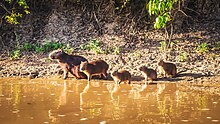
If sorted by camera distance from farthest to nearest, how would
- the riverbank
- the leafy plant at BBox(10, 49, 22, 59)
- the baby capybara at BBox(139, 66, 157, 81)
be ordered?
the leafy plant at BBox(10, 49, 22, 59), the riverbank, the baby capybara at BBox(139, 66, 157, 81)

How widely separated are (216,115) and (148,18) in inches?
346

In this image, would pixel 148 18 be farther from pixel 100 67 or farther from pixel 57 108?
pixel 57 108

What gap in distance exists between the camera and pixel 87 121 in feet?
19.4

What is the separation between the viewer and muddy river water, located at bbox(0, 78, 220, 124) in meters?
6.10

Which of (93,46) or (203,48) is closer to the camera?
(203,48)

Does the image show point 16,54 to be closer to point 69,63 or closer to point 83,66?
point 69,63

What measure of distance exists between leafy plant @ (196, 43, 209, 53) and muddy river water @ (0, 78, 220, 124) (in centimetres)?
295

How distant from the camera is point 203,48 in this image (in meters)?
12.3

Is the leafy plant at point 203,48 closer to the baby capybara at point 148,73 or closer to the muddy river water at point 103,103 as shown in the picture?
the baby capybara at point 148,73

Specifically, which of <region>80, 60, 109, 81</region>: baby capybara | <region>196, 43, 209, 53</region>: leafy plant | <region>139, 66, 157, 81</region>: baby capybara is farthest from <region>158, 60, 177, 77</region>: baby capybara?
<region>196, 43, 209, 53</region>: leafy plant

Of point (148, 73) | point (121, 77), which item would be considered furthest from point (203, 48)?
point (121, 77)

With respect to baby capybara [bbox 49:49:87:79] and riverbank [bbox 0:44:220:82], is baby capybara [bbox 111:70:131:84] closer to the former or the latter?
riverbank [bbox 0:44:220:82]

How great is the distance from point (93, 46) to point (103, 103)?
5965mm

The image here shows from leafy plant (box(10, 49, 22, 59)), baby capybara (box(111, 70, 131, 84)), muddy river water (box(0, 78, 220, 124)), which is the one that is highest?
leafy plant (box(10, 49, 22, 59))
